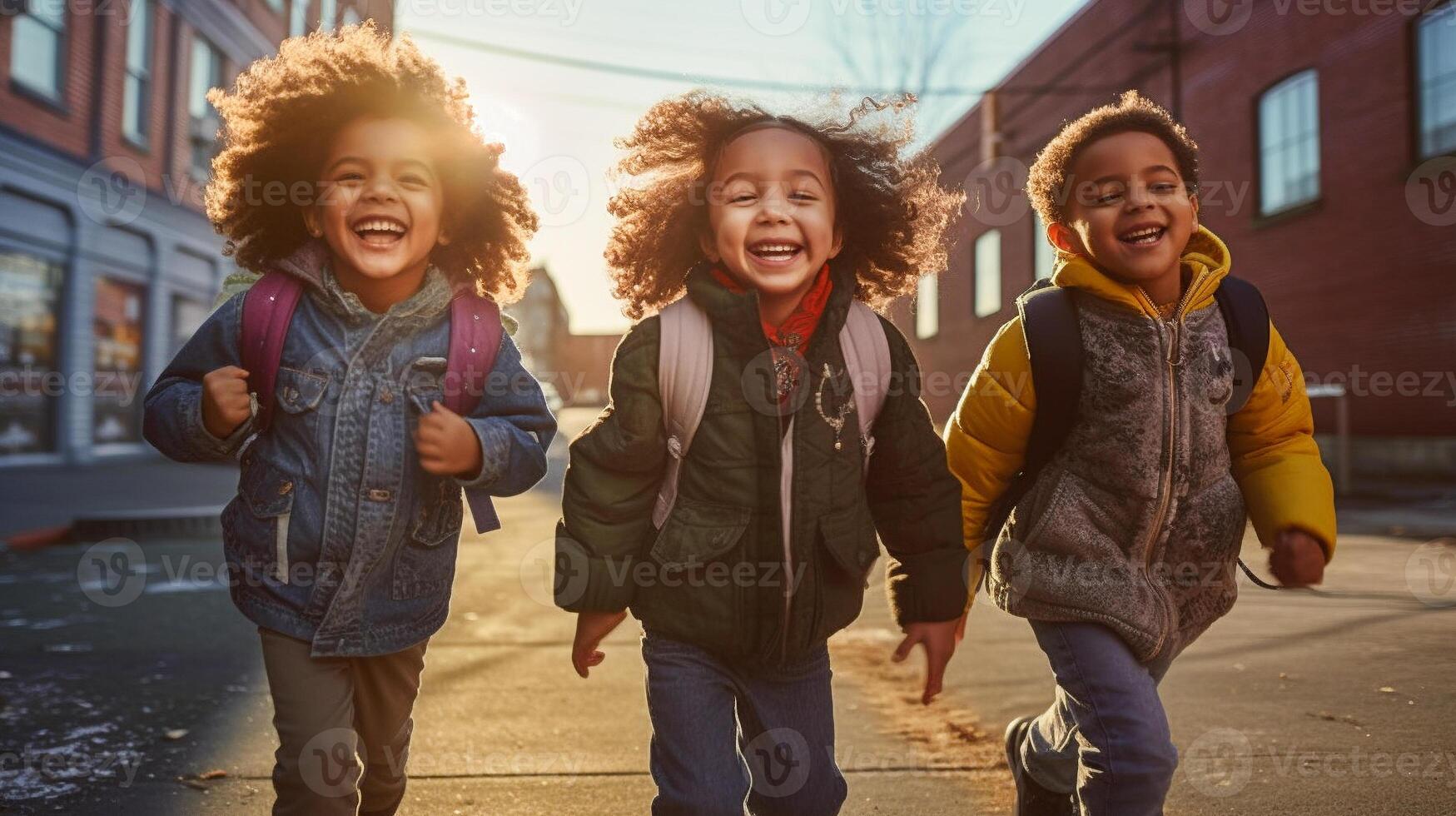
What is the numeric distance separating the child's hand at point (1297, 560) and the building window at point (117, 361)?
1759cm

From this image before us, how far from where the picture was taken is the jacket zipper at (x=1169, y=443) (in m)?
2.41

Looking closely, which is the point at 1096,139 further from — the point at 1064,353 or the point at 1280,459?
the point at 1280,459

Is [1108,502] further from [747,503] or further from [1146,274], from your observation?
[747,503]

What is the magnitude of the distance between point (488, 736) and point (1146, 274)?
8.43 ft

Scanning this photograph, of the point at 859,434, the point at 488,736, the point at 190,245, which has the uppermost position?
the point at 190,245

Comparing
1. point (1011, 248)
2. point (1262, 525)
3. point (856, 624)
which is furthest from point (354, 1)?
point (1011, 248)

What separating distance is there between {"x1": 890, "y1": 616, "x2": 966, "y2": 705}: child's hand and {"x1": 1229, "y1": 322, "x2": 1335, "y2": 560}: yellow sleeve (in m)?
0.73

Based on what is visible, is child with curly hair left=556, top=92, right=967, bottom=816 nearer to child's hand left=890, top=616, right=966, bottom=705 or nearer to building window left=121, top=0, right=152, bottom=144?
child's hand left=890, top=616, right=966, bottom=705

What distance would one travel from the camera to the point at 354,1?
9945 millimetres

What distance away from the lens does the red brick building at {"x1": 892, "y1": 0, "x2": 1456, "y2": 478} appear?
12273mm

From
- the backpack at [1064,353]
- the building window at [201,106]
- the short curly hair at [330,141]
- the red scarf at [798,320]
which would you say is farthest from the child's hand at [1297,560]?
the building window at [201,106]

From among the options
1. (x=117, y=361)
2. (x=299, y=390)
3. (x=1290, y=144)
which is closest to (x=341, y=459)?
(x=299, y=390)

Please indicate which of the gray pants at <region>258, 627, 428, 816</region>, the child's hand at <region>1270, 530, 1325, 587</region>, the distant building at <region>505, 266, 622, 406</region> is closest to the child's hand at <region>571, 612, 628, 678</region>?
the gray pants at <region>258, 627, 428, 816</region>

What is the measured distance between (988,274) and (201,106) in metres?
16.2
